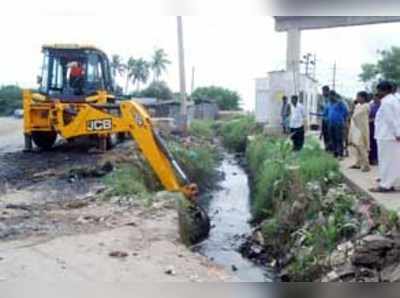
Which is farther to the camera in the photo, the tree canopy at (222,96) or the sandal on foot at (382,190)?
the tree canopy at (222,96)

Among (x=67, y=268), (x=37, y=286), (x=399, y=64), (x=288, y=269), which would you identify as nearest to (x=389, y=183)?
(x=288, y=269)

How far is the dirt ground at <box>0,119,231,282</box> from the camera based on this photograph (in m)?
4.95

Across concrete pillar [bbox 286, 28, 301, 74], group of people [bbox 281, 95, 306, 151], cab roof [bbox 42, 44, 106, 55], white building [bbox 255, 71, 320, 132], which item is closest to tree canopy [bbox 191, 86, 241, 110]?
white building [bbox 255, 71, 320, 132]

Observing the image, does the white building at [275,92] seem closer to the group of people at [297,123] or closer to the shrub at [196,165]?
the shrub at [196,165]

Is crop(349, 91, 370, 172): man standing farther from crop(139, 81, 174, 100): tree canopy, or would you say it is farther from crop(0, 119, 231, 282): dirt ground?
crop(139, 81, 174, 100): tree canopy

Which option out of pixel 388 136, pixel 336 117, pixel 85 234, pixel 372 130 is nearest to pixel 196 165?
pixel 336 117

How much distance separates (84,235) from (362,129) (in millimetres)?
4224

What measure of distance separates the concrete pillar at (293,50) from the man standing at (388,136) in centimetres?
928

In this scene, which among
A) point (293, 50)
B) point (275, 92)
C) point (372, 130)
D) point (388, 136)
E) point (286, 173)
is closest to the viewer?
point (388, 136)

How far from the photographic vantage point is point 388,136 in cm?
684

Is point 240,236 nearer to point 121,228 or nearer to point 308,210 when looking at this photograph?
point 308,210

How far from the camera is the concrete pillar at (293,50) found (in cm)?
1653

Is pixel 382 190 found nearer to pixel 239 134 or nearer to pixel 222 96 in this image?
pixel 239 134

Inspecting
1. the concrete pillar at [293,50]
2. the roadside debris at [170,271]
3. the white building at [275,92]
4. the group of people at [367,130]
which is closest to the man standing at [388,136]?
the group of people at [367,130]
